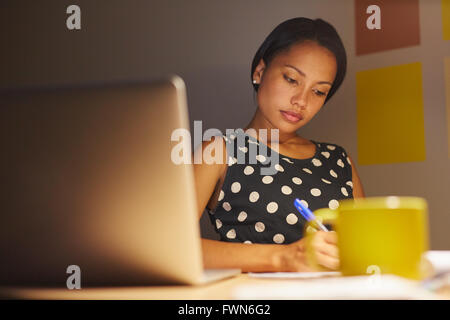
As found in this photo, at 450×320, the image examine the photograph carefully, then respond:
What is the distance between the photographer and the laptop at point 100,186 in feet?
1.69

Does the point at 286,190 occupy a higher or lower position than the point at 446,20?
lower

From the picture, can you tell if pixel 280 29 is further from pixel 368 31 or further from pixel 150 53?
pixel 150 53

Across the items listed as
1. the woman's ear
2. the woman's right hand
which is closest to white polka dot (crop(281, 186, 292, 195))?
the woman's ear

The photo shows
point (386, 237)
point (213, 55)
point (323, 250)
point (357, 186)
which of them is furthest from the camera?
point (213, 55)

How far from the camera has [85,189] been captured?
536 millimetres

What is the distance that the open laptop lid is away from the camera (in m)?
0.52

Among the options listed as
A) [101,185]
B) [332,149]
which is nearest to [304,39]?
[332,149]

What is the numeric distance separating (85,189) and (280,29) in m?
1.32

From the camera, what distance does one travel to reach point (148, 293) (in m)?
0.51

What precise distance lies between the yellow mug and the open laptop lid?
0.21 m

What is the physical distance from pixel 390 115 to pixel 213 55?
2.45 ft

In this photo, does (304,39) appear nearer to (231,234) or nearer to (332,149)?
(332,149)
